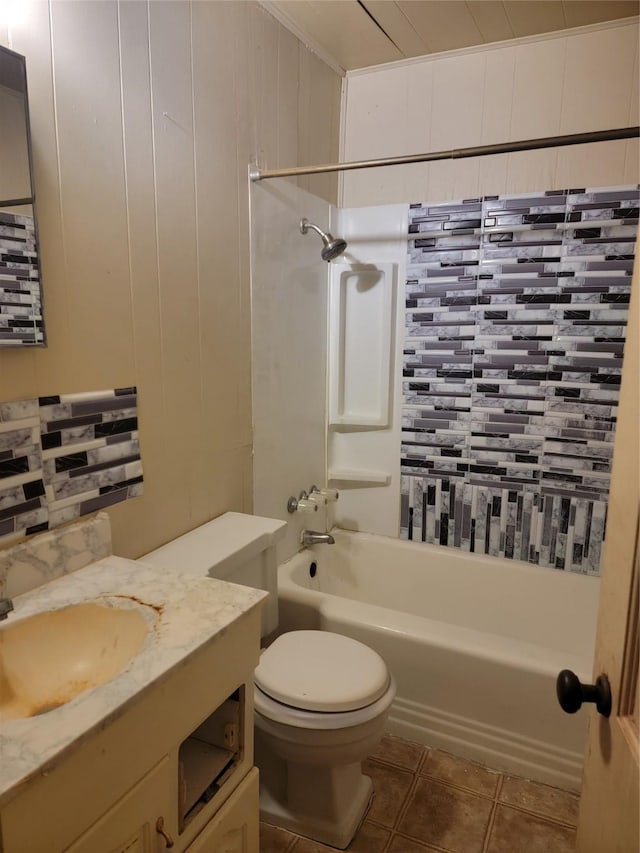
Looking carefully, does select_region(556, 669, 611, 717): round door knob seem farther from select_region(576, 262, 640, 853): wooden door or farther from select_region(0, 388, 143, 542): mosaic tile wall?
select_region(0, 388, 143, 542): mosaic tile wall

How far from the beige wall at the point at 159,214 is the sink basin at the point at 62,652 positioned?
1.18ft

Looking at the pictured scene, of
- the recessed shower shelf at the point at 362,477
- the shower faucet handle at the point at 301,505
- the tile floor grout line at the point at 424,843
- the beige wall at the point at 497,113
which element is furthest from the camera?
the recessed shower shelf at the point at 362,477

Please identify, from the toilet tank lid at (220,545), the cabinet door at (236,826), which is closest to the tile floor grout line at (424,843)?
the cabinet door at (236,826)

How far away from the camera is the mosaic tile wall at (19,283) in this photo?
43.5 inches

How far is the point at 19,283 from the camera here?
1136 millimetres

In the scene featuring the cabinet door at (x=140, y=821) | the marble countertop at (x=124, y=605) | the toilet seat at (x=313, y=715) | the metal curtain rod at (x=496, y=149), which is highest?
the metal curtain rod at (x=496, y=149)

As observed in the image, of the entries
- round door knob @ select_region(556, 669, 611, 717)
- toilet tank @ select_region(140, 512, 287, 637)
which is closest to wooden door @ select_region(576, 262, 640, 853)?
round door knob @ select_region(556, 669, 611, 717)

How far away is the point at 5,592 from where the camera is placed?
1133 millimetres

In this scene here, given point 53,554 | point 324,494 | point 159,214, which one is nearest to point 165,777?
point 53,554

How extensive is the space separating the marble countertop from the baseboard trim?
3.56 feet

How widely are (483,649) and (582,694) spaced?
3.64 ft

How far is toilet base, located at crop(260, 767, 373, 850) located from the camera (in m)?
1.55

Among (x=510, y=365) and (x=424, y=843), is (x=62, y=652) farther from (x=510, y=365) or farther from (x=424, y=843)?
(x=510, y=365)

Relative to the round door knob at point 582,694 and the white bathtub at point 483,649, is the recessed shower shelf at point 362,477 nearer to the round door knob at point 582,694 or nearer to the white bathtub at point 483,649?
the white bathtub at point 483,649
